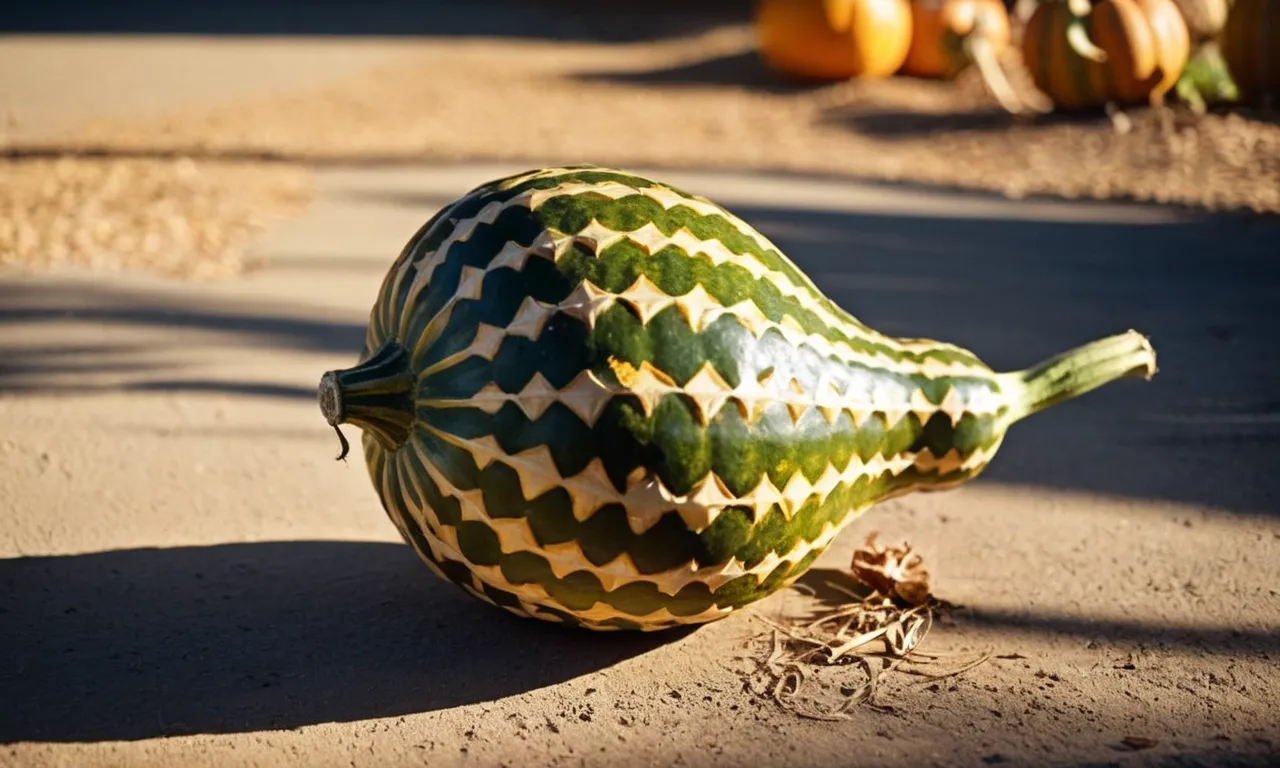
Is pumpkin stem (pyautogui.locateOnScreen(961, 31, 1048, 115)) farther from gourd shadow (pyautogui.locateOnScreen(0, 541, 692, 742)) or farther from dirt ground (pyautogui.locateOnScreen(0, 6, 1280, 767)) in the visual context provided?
gourd shadow (pyautogui.locateOnScreen(0, 541, 692, 742))

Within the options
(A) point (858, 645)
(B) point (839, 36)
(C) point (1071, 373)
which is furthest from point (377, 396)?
(B) point (839, 36)

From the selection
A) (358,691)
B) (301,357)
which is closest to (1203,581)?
(358,691)

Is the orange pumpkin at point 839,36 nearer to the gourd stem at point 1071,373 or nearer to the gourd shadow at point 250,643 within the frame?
the gourd stem at point 1071,373

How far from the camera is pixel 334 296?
5281 millimetres

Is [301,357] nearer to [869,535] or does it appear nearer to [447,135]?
[869,535]

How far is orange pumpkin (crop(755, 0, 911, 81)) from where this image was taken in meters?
9.00

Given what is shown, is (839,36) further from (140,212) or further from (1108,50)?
(140,212)

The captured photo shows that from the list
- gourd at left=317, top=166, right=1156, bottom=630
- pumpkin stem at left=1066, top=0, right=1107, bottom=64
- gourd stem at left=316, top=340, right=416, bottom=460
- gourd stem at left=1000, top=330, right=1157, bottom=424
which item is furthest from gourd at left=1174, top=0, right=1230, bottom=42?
gourd stem at left=316, top=340, right=416, bottom=460

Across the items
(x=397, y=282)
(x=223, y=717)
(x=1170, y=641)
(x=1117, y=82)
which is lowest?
(x=223, y=717)

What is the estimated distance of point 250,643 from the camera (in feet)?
9.26

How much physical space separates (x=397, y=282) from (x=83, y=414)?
1.81 m

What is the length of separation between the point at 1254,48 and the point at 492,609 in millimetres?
6122

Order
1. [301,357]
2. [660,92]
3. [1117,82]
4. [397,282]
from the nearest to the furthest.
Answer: [397,282] → [301,357] → [1117,82] → [660,92]

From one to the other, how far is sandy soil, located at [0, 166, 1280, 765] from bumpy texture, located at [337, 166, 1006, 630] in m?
0.25
